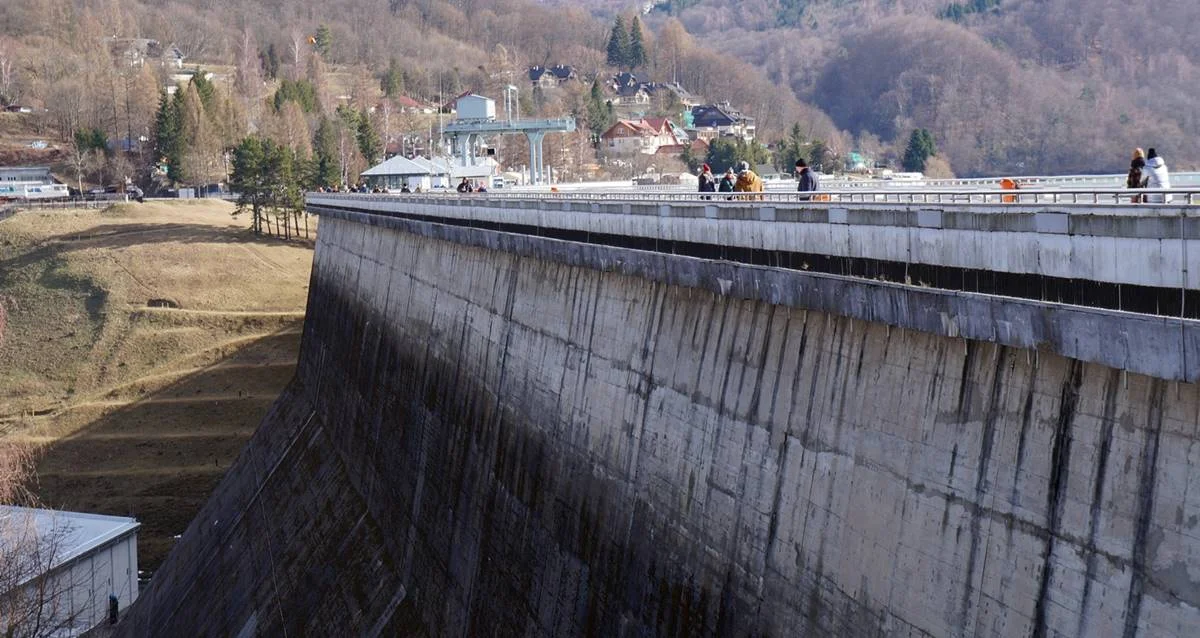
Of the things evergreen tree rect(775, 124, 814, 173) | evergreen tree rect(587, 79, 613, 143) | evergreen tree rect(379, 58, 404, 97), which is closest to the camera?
evergreen tree rect(775, 124, 814, 173)

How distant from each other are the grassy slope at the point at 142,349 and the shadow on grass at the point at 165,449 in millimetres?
74

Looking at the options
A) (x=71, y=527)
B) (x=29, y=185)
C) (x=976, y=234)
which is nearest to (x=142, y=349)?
(x=71, y=527)

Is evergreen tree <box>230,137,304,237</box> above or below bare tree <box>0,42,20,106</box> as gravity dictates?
below

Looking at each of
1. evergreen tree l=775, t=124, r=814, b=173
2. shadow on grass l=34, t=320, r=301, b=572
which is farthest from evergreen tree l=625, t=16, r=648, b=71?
shadow on grass l=34, t=320, r=301, b=572

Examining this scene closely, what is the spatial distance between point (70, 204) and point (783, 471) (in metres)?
85.0

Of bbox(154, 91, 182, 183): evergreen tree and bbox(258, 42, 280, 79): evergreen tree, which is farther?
Answer: bbox(258, 42, 280, 79): evergreen tree

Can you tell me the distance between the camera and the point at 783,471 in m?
11.5

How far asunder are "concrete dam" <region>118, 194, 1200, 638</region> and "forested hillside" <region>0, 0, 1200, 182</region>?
7021 cm

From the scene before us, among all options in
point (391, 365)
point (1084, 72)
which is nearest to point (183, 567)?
point (391, 365)

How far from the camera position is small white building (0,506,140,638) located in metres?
25.8

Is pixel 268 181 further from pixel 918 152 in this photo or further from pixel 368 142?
pixel 918 152

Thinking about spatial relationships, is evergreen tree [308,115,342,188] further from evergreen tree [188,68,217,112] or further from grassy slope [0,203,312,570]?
evergreen tree [188,68,217,112]

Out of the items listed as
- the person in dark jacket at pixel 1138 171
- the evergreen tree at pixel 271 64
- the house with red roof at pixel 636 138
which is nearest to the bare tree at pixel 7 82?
the evergreen tree at pixel 271 64

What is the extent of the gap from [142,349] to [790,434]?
48.9 meters
